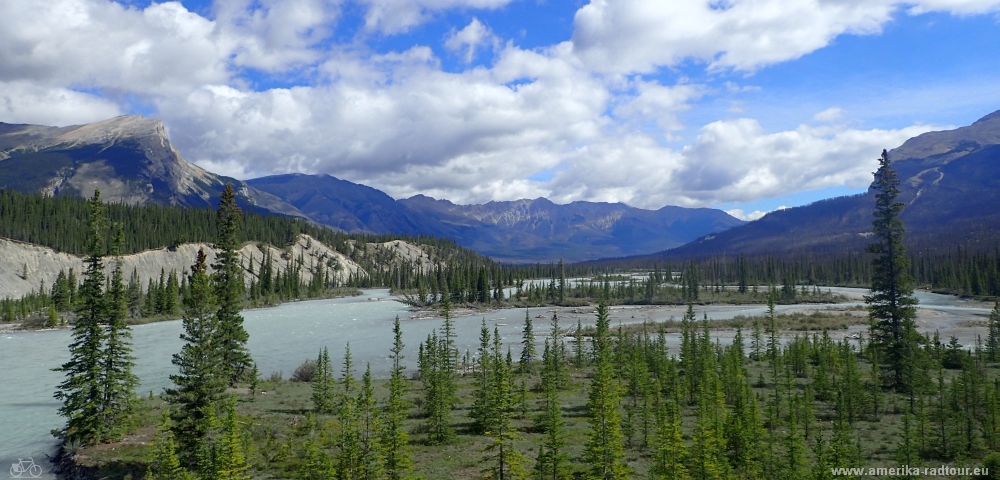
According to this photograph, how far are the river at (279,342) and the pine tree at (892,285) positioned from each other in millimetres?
37632

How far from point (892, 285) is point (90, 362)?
4718 cm

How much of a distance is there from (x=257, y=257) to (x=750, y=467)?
606 ft

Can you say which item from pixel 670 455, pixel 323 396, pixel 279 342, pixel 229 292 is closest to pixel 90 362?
pixel 229 292

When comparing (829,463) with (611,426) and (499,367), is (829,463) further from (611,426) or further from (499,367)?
(499,367)

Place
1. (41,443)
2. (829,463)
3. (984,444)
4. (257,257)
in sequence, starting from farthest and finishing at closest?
(257,257), (41,443), (984,444), (829,463)

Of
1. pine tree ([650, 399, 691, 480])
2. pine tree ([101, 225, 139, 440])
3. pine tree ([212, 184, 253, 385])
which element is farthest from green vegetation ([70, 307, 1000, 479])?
pine tree ([212, 184, 253, 385])

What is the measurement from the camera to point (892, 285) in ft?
117

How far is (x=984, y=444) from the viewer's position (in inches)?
875

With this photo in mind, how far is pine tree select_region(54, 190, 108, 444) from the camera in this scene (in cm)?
2741

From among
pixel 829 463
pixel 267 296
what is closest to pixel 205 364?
pixel 829 463

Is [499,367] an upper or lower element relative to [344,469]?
upper

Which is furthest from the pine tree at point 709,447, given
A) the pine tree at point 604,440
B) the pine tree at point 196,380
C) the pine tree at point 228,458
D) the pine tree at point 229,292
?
the pine tree at point 229,292

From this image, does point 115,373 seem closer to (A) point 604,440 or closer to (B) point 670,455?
(A) point 604,440

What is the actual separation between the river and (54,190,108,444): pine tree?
2.14 meters
